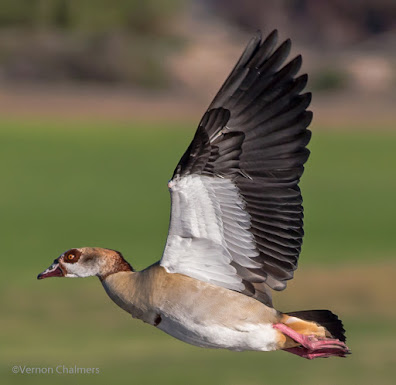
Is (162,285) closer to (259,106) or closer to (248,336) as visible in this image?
(248,336)

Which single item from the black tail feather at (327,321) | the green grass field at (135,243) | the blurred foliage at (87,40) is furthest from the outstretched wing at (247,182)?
the blurred foliage at (87,40)

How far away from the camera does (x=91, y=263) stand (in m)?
9.57

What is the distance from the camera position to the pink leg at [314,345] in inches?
363

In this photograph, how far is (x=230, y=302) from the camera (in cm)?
920

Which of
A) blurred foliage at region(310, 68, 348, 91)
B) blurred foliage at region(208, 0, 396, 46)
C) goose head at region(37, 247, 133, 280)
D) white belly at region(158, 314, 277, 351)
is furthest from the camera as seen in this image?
blurred foliage at region(208, 0, 396, 46)

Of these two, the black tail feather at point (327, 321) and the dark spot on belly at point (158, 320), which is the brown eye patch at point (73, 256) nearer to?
the dark spot on belly at point (158, 320)

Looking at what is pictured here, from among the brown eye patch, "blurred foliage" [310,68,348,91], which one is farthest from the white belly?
"blurred foliage" [310,68,348,91]

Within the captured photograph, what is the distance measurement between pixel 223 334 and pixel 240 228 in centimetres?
69

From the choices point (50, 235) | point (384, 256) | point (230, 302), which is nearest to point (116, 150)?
point (50, 235)

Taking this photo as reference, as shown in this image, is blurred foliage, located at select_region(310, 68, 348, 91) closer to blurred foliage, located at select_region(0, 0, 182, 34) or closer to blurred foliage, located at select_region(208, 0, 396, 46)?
blurred foliage, located at select_region(208, 0, 396, 46)

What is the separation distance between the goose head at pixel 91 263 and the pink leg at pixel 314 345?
1.14 meters

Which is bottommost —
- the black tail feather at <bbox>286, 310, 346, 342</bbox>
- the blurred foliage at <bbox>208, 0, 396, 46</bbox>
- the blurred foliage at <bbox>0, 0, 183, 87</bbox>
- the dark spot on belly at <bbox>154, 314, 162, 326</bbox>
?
the dark spot on belly at <bbox>154, 314, 162, 326</bbox>

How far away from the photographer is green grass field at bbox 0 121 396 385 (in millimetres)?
18906

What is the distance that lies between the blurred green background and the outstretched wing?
8511mm
